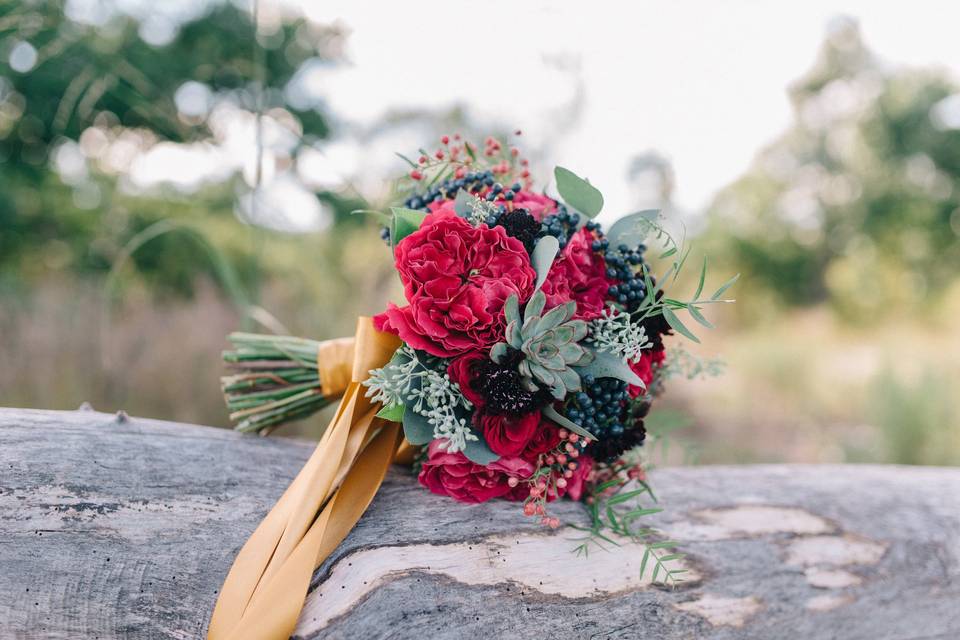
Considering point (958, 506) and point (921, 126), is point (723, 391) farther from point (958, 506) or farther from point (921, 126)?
point (921, 126)

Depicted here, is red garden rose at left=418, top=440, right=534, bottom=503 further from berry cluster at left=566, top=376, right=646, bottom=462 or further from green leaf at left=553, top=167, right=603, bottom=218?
green leaf at left=553, top=167, right=603, bottom=218

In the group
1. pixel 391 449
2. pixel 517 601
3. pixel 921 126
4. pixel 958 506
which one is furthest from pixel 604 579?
pixel 921 126

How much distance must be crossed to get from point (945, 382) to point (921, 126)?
11.7 meters

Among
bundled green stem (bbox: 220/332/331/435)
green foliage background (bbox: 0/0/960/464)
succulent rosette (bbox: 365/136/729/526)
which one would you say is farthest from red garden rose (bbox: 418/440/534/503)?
green foliage background (bbox: 0/0/960/464)

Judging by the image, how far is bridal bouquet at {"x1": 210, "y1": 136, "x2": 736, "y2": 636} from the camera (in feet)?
3.58

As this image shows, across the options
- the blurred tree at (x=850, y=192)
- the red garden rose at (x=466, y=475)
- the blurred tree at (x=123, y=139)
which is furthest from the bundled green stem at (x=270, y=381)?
the blurred tree at (x=850, y=192)

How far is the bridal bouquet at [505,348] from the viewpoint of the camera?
109 cm

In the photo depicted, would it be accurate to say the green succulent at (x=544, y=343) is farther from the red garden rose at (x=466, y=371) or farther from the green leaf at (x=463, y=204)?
the green leaf at (x=463, y=204)

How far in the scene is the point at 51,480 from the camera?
3.80 ft

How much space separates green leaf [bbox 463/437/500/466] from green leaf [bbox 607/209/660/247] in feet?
1.55

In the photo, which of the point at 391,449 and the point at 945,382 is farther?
the point at 945,382

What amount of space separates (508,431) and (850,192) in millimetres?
15950

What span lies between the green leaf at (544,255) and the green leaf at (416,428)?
1.01ft

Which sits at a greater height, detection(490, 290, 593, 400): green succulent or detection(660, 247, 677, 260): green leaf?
detection(660, 247, 677, 260): green leaf
